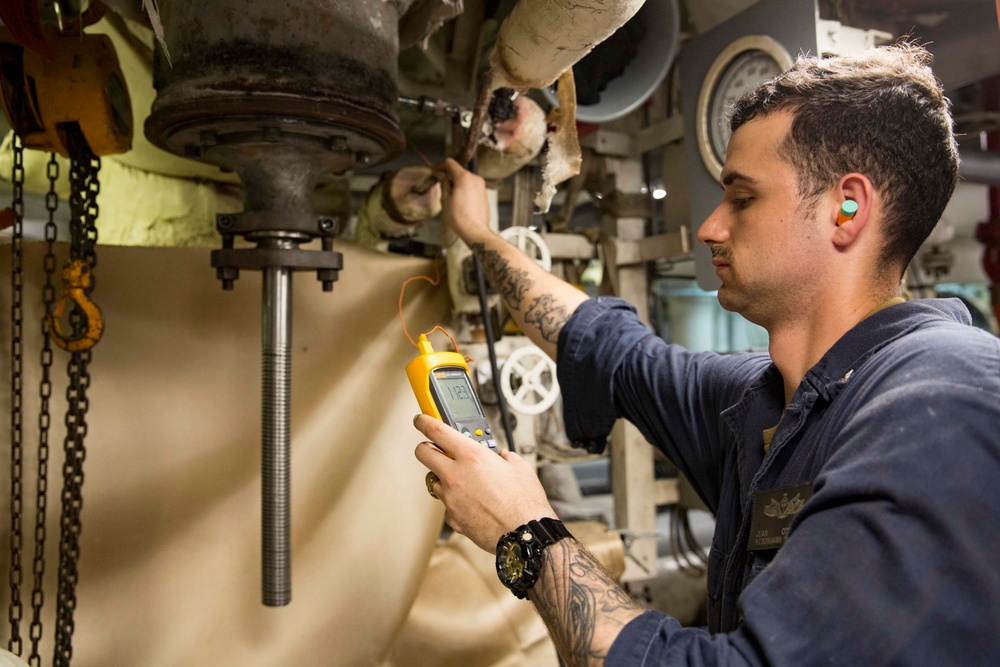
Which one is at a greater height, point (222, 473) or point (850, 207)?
point (850, 207)

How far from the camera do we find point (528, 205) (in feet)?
6.11

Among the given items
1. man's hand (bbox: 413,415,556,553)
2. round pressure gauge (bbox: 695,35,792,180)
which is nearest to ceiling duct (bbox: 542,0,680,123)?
round pressure gauge (bbox: 695,35,792,180)

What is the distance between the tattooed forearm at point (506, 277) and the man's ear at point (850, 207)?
0.58 m

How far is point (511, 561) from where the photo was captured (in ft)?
2.38

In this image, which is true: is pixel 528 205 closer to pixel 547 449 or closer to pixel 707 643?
pixel 547 449

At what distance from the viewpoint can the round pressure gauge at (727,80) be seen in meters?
1.35

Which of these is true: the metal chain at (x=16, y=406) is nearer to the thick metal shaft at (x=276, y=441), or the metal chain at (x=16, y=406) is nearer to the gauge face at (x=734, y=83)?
the thick metal shaft at (x=276, y=441)

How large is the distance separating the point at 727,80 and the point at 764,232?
81 cm

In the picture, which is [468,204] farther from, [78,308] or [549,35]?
[78,308]

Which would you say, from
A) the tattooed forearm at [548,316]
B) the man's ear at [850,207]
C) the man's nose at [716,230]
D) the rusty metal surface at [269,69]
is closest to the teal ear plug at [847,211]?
the man's ear at [850,207]

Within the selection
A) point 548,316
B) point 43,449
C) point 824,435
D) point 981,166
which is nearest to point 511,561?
point 824,435

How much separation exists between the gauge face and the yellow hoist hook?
A: 3.74 ft

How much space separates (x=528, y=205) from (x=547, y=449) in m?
0.64

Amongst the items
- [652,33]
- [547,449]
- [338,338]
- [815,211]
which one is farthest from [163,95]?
[547,449]
